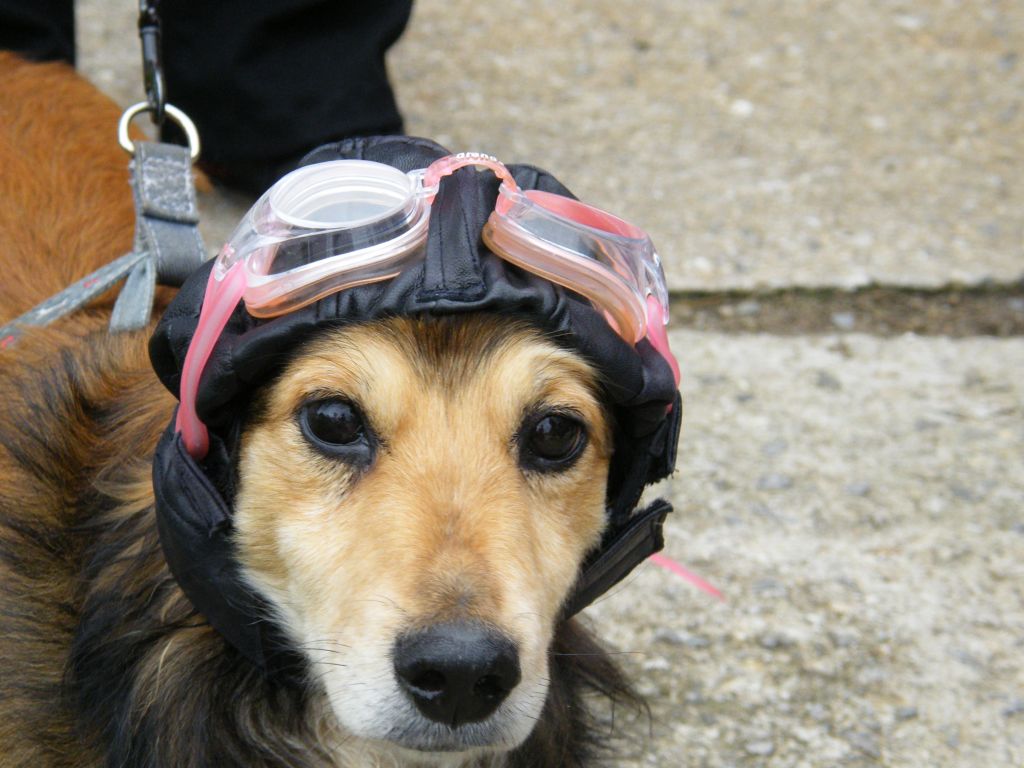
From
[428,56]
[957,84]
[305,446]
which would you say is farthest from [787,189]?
[305,446]

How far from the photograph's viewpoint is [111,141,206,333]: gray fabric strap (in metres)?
2.48

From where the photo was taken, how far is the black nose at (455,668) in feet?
5.58

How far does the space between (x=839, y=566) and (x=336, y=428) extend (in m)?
1.57

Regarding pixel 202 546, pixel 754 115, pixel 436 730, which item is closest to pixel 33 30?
pixel 202 546

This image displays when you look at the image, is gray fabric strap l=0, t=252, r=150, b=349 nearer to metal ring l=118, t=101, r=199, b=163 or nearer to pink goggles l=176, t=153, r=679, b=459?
metal ring l=118, t=101, r=199, b=163

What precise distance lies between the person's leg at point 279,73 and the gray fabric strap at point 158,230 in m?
1.17

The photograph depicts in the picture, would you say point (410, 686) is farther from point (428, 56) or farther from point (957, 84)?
point (957, 84)

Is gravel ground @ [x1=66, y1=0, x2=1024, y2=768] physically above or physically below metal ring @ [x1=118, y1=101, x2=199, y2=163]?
below

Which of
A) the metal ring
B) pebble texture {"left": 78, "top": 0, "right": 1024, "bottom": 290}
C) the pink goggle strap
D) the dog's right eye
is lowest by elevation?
pebble texture {"left": 78, "top": 0, "right": 1024, "bottom": 290}

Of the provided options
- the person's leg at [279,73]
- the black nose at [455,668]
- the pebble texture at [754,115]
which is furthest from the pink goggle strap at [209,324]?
the pebble texture at [754,115]

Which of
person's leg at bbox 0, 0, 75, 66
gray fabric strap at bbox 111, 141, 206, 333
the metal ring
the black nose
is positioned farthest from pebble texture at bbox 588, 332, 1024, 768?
person's leg at bbox 0, 0, 75, 66

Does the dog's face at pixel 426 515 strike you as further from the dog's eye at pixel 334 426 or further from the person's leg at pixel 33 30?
the person's leg at pixel 33 30

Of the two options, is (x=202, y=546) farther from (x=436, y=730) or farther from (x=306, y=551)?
(x=436, y=730)

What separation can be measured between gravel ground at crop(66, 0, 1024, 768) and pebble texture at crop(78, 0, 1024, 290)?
0.01m
